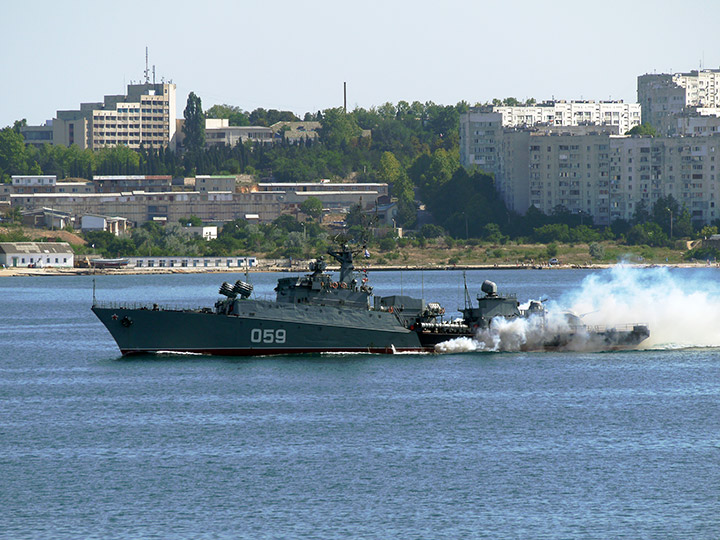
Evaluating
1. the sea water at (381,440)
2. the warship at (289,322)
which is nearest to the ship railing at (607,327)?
the sea water at (381,440)

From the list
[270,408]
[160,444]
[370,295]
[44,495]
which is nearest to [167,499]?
[44,495]

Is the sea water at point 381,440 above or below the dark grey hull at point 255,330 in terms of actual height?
below

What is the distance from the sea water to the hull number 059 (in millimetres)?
1133

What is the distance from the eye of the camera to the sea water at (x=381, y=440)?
39.4m

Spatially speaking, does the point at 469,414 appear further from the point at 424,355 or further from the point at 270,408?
the point at 424,355

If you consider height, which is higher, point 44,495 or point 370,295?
point 370,295

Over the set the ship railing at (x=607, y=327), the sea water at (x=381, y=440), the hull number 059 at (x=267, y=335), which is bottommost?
the sea water at (x=381, y=440)

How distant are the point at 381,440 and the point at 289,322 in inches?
805

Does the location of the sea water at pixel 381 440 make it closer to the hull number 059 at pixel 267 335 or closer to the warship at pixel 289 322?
the warship at pixel 289 322

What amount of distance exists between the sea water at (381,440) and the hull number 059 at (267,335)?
3.72 ft

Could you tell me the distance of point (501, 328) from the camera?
74.2 metres

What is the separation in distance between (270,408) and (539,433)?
42.2 feet

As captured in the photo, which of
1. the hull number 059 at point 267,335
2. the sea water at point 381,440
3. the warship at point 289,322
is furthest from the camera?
the hull number 059 at point 267,335

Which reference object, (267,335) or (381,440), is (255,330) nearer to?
(267,335)
